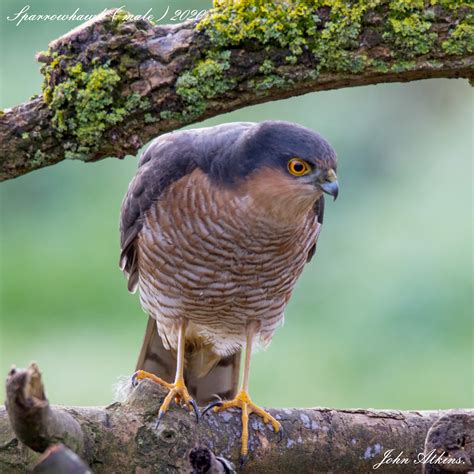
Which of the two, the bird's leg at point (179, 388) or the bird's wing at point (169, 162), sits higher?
the bird's wing at point (169, 162)

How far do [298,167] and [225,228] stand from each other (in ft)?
1.43

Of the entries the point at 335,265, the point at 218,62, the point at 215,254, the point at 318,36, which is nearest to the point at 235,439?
the point at 215,254

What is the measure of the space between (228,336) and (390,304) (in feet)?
11.1

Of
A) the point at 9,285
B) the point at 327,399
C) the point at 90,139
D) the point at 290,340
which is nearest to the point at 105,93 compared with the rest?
the point at 90,139

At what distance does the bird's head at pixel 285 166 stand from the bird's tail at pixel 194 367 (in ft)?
4.14

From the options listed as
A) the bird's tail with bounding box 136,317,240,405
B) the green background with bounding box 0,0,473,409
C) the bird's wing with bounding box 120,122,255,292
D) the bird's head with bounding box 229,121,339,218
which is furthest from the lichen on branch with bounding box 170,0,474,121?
the green background with bounding box 0,0,473,409

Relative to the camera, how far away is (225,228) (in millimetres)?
4172

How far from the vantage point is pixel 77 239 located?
9.19m

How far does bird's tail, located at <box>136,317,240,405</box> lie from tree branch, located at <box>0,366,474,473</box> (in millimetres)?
884

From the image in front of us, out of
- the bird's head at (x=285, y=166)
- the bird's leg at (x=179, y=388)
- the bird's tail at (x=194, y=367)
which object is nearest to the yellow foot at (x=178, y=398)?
the bird's leg at (x=179, y=388)

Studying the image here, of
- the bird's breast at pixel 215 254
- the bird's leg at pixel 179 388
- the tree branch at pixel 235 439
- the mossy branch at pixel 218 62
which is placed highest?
the mossy branch at pixel 218 62

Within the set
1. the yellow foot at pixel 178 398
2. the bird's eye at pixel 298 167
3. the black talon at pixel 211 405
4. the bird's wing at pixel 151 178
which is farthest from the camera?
the bird's wing at pixel 151 178

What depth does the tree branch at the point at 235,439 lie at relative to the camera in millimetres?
3398

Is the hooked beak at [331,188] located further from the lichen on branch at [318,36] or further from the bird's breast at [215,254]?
the lichen on branch at [318,36]
